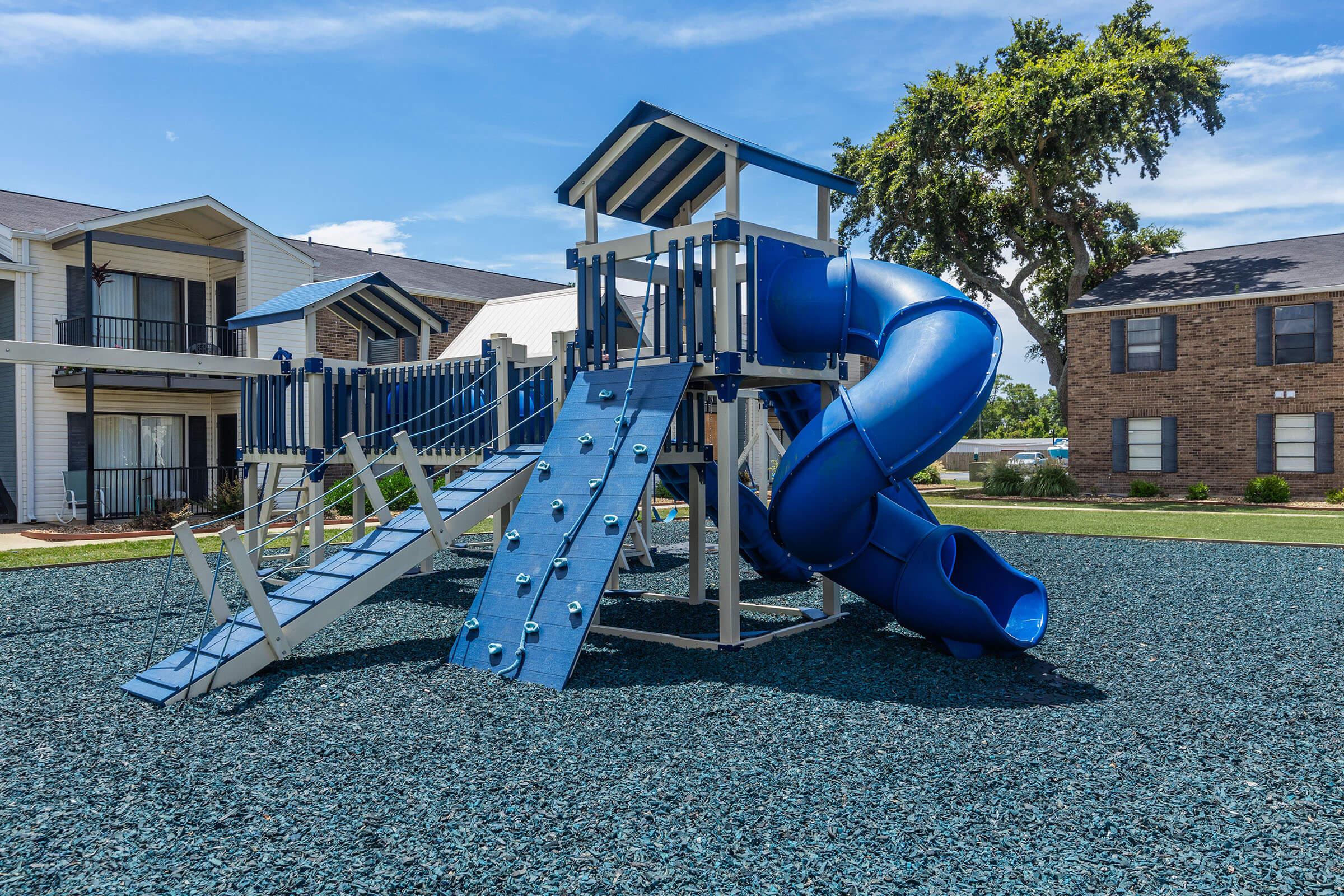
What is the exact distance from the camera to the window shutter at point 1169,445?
26.8 metres

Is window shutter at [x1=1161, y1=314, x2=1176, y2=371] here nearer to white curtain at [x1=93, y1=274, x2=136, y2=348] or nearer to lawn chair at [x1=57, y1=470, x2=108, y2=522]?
white curtain at [x1=93, y1=274, x2=136, y2=348]

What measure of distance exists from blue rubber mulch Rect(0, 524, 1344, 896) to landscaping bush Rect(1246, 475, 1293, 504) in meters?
18.7

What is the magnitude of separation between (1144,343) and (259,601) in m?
26.7

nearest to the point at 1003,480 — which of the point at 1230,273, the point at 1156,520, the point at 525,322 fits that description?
the point at 1230,273

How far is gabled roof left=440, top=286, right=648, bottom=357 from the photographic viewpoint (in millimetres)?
19578

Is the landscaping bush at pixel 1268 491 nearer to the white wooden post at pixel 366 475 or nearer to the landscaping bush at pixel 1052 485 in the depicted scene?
the landscaping bush at pixel 1052 485

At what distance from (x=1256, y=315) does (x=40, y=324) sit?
29.5 m

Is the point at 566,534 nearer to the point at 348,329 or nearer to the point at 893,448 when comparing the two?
the point at 893,448

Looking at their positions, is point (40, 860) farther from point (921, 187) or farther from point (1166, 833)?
point (921, 187)

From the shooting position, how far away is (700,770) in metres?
4.82

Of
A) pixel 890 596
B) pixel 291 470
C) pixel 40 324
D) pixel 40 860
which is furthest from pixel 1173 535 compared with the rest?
pixel 40 324

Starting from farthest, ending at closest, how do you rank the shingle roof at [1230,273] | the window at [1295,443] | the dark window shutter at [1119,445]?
the dark window shutter at [1119,445], the shingle roof at [1230,273], the window at [1295,443]

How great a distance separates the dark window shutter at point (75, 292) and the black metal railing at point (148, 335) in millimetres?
287

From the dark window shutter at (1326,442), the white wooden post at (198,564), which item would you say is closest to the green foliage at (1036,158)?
the dark window shutter at (1326,442)
